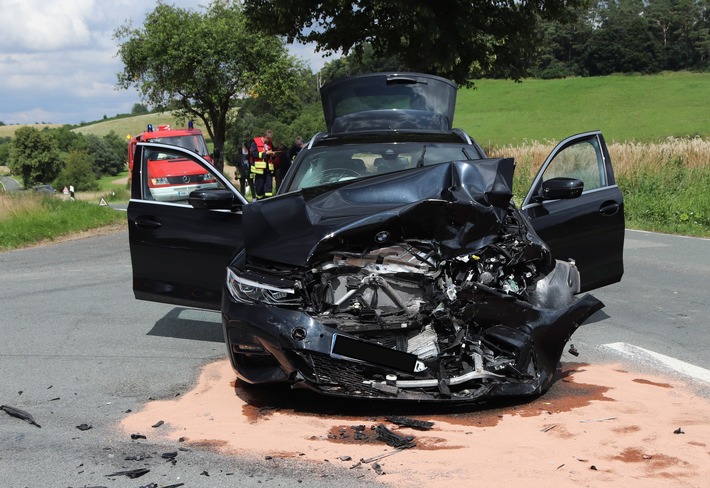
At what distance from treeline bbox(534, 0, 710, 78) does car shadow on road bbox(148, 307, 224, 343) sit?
86173mm

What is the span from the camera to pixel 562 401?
5168 millimetres

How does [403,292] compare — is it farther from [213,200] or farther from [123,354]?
[123,354]

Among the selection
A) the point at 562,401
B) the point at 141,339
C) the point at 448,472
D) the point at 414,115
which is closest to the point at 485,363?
the point at 562,401

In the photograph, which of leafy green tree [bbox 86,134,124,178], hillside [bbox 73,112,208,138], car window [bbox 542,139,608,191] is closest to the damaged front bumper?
car window [bbox 542,139,608,191]

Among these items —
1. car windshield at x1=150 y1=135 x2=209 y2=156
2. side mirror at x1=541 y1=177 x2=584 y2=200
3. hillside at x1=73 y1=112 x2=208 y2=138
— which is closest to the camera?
side mirror at x1=541 y1=177 x2=584 y2=200

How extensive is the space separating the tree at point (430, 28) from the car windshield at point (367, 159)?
19.7 metres

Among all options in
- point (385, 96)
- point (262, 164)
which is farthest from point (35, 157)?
point (385, 96)

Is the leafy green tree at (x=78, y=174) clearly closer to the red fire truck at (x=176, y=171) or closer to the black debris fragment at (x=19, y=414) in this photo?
the red fire truck at (x=176, y=171)

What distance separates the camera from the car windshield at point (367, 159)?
275 inches

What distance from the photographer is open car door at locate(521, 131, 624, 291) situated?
6758 mm

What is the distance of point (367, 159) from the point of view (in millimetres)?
7121

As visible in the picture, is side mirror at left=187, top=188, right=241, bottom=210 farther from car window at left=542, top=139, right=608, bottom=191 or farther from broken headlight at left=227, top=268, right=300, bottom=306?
car window at left=542, top=139, right=608, bottom=191

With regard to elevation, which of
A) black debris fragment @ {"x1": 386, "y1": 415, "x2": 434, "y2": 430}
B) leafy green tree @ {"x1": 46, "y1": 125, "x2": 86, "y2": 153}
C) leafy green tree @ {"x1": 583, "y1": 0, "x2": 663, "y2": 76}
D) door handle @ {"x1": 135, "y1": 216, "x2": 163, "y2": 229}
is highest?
leafy green tree @ {"x1": 583, "y1": 0, "x2": 663, "y2": 76}

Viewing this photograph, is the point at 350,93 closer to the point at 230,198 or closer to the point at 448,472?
the point at 230,198
